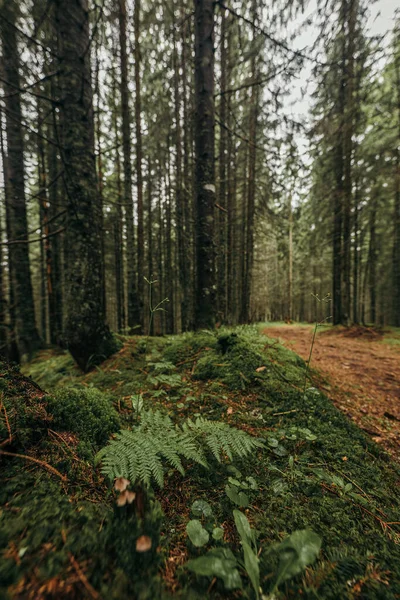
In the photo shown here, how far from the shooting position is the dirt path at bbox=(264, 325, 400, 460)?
102 inches

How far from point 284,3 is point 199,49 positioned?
2671 mm

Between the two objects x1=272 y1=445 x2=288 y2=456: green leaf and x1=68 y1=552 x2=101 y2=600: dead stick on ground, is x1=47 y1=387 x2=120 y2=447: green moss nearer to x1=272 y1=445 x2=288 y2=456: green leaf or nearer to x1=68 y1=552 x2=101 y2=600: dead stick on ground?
x1=68 y1=552 x2=101 y2=600: dead stick on ground

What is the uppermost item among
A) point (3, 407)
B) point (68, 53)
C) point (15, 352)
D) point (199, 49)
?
point (199, 49)

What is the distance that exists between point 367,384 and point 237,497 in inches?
146

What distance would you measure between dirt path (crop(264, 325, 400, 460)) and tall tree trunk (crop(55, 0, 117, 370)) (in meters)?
3.70

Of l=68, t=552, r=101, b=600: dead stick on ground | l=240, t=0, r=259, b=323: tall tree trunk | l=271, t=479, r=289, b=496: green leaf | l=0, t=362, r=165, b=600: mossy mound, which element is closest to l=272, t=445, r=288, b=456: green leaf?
l=271, t=479, r=289, b=496: green leaf

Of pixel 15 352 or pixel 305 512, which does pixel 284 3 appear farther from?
pixel 15 352

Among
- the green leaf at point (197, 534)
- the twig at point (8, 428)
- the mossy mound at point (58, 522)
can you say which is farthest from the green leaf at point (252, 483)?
the twig at point (8, 428)

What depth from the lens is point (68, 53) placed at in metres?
3.50

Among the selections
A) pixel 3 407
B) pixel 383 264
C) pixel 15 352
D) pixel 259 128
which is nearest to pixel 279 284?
pixel 383 264

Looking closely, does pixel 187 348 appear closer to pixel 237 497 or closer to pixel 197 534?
pixel 237 497

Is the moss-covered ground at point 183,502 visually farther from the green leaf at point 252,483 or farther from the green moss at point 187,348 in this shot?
the green moss at point 187,348

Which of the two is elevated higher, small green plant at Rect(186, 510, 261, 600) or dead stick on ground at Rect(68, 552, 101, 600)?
dead stick on ground at Rect(68, 552, 101, 600)

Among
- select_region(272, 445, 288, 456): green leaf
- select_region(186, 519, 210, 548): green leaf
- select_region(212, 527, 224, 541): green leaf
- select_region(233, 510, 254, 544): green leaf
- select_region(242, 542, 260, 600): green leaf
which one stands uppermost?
select_region(242, 542, 260, 600): green leaf
